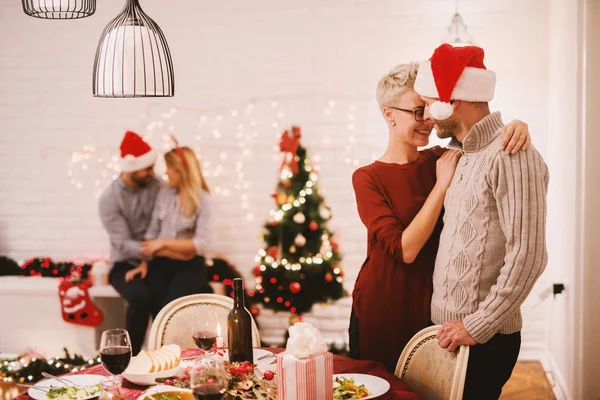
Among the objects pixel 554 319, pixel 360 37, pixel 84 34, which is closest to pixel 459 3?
pixel 360 37

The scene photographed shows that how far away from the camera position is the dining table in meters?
2.14

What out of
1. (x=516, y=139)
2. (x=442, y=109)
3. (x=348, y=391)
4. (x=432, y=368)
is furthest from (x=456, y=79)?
(x=348, y=391)

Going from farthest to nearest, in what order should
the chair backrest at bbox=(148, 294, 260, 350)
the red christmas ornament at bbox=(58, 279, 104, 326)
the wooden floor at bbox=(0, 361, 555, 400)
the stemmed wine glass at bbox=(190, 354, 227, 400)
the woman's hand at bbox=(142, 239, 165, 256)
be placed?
1. the red christmas ornament at bbox=(58, 279, 104, 326)
2. the woman's hand at bbox=(142, 239, 165, 256)
3. the wooden floor at bbox=(0, 361, 555, 400)
4. the chair backrest at bbox=(148, 294, 260, 350)
5. the stemmed wine glass at bbox=(190, 354, 227, 400)

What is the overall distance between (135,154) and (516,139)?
3.12 metres

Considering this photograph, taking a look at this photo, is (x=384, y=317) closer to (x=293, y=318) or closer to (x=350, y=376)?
(x=350, y=376)

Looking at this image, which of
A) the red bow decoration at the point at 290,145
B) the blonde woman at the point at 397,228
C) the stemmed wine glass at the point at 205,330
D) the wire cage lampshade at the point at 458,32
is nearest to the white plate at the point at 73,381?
the stemmed wine glass at the point at 205,330

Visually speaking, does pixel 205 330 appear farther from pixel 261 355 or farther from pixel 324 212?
pixel 324 212

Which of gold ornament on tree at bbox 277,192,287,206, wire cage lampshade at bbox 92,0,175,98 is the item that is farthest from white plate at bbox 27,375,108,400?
gold ornament on tree at bbox 277,192,287,206

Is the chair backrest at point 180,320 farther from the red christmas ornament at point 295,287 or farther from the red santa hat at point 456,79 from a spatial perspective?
the red christmas ornament at point 295,287

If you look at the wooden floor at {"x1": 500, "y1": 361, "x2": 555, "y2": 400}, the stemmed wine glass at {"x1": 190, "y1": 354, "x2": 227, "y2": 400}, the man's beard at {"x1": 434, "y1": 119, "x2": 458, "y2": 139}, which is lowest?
the wooden floor at {"x1": 500, "y1": 361, "x2": 555, "y2": 400}

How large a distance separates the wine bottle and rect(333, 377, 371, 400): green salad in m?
0.32

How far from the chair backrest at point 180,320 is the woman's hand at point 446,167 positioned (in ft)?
3.04

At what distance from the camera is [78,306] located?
16.0 feet

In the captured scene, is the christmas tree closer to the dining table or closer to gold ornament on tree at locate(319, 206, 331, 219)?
gold ornament on tree at locate(319, 206, 331, 219)
